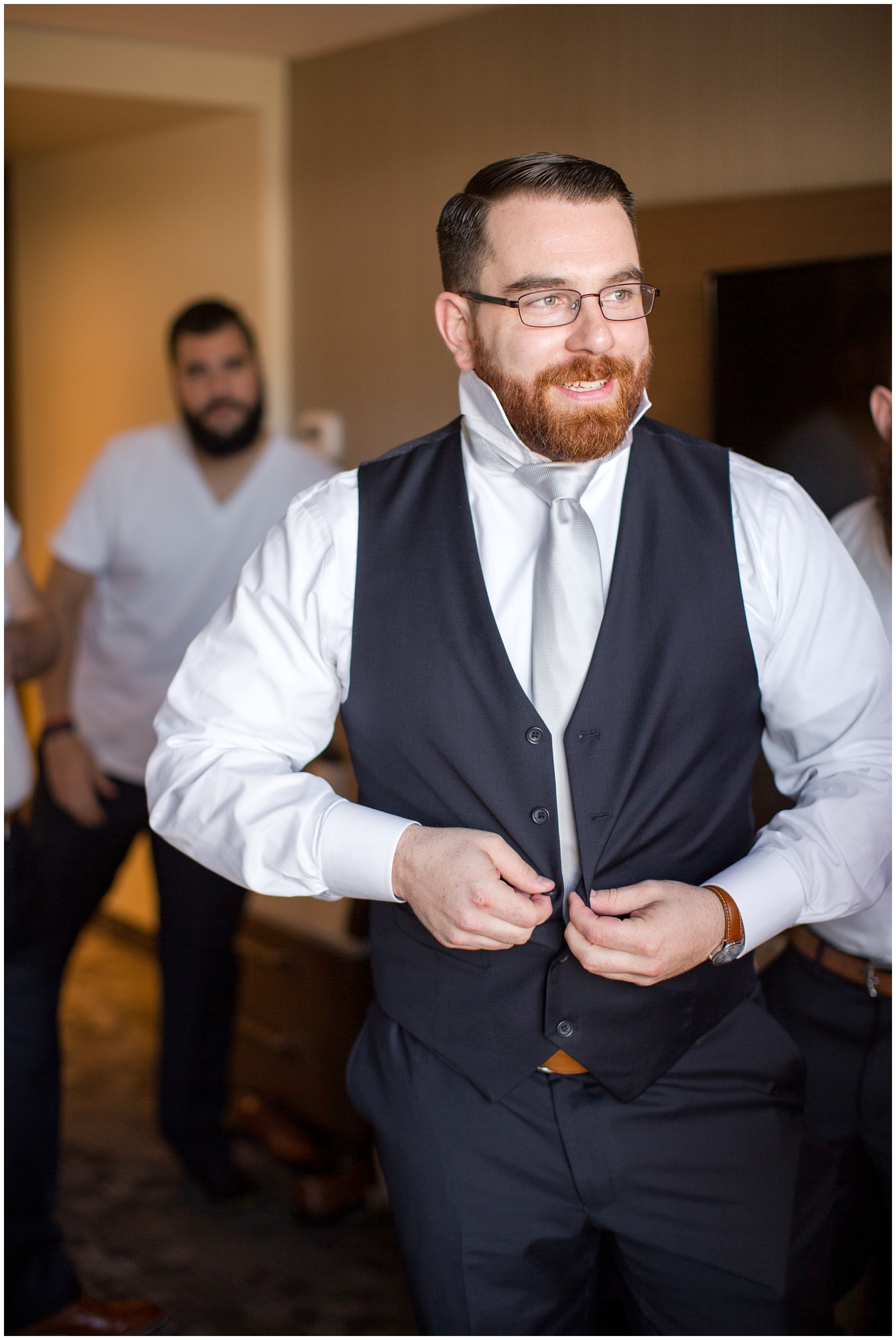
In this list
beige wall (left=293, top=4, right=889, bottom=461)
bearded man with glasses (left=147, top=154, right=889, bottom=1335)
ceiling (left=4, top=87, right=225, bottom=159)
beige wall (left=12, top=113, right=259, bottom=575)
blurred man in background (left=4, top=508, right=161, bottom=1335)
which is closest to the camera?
bearded man with glasses (left=147, top=154, right=889, bottom=1335)

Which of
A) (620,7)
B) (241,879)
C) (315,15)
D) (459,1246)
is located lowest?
(459,1246)

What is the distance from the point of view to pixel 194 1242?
264cm

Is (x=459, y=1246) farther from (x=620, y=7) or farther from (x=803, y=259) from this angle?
(x=620, y=7)

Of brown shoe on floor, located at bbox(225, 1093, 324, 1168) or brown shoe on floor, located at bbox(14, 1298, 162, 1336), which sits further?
brown shoe on floor, located at bbox(225, 1093, 324, 1168)

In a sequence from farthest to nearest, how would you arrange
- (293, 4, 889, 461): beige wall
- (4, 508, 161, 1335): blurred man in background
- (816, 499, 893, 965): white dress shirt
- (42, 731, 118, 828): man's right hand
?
(42, 731, 118, 828): man's right hand
(4, 508, 161, 1335): blurred man in background
(293, 4, 889, 461): beige wall
(816, 499, 893, 965): white dress shirt

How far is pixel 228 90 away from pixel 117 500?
1.30m

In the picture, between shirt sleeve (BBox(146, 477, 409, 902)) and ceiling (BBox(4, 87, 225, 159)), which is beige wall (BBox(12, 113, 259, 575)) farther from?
shirt sleeve (BBox(146, 477, 409, 902))

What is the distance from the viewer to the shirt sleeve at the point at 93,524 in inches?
105

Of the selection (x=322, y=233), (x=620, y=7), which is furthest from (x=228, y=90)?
(x=620, y=7)

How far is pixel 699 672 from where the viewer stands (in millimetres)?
1330

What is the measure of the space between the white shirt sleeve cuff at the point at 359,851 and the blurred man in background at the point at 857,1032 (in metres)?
0.69

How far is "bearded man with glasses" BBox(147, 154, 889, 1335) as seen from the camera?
4.31 feet

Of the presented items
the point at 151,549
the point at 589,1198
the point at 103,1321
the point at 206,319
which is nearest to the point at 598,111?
the point at 206,319

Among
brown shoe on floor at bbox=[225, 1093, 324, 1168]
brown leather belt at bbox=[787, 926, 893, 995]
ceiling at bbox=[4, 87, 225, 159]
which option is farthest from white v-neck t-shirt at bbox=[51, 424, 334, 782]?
brown leather belt at bbox=[787, 926, 893, 995]
